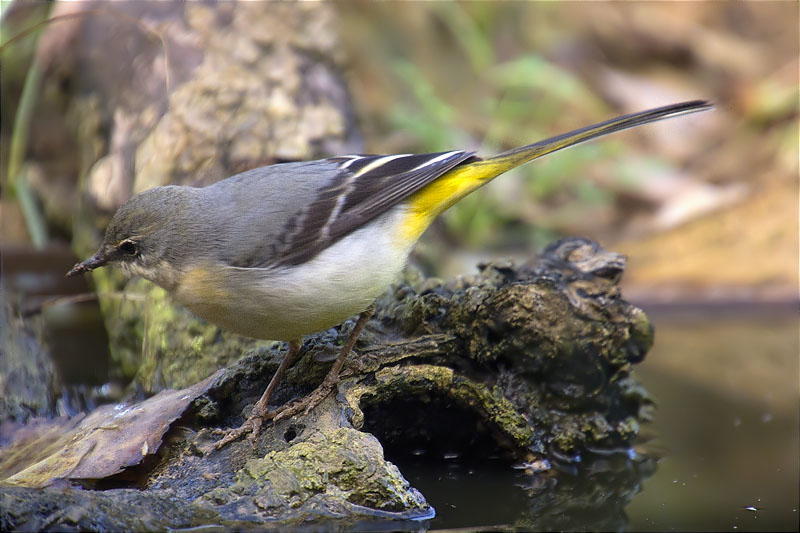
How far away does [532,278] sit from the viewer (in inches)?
141

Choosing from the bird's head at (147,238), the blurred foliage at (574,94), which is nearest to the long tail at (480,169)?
the bird's head at (147,238)

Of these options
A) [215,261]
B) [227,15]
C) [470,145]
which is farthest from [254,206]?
[470,145]

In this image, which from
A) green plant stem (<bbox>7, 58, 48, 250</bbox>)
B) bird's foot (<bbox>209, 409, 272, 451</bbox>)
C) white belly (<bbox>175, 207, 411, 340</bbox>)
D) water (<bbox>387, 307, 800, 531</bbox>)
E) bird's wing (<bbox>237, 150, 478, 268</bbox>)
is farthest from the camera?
green plant stem (<bbox>7, 58, 48, 250</bbox>)

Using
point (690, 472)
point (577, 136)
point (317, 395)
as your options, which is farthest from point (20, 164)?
point (690, 472)

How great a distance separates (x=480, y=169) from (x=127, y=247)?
1558mm

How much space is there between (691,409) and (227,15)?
4.07m

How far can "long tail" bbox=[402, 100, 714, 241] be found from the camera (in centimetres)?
362

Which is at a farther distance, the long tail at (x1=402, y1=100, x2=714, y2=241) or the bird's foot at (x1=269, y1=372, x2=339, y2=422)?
the long tail at (x1=402, y1=100, x2=714, y2=241)

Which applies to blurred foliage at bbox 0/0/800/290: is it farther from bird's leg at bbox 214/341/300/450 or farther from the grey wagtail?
bird's leg at bbox 214/341/300/450

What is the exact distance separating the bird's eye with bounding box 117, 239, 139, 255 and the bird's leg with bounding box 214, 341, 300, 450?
0.76 metres

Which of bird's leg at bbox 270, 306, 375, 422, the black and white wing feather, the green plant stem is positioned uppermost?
the green plant stem

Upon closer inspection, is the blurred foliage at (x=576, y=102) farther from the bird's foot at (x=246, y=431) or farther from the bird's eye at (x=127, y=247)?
the bird's foot at (x=246, y=431)

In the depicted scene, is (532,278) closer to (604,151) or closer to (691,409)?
(691,409)

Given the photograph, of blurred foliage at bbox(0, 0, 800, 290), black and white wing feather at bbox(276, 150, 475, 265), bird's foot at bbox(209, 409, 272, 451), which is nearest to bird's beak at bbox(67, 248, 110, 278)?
black and white wing feather at bbox(276, 150, 475, 265)
